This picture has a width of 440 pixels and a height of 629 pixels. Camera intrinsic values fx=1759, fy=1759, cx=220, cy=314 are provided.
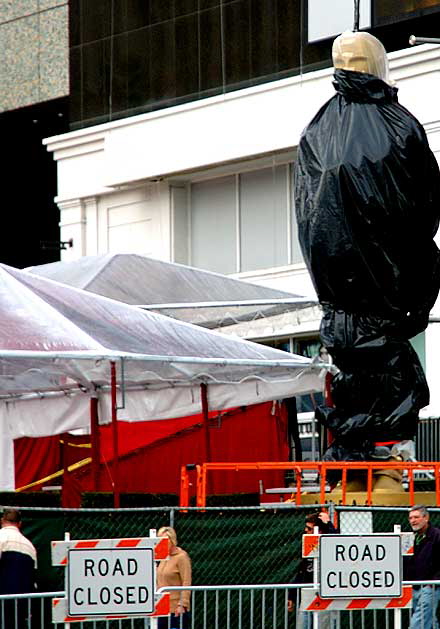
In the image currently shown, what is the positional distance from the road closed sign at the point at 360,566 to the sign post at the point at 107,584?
1287 mm

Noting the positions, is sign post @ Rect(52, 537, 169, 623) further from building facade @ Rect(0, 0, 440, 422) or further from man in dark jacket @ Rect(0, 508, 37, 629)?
building facade @ Rect(0, 0, 440, 422)

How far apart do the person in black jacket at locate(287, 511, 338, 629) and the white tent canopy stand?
11.2 feet

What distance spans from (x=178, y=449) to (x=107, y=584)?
13.0 meters

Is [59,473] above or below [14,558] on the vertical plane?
above

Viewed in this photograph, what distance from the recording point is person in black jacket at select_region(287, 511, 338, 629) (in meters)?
14.7

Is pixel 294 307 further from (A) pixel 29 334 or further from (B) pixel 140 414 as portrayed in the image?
(A) pixel 29 334

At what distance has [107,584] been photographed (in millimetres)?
11688

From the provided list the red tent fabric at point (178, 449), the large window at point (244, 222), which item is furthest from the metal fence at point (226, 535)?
the large window at point (244, 222)

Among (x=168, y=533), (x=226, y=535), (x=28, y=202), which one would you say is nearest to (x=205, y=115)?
(x=28, y=202)

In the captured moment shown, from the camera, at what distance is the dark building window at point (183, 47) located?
3447 centimetres

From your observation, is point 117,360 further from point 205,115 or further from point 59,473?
point 205,115

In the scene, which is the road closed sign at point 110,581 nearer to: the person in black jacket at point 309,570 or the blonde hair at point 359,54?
the person in black jacket at point 309,570

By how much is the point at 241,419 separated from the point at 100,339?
5625 millimetres

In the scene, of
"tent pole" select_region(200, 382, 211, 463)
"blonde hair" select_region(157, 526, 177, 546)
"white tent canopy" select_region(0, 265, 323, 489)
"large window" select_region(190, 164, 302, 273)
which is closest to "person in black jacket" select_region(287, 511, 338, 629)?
"blonde hair" select_region(157, 526, 177, 546)
